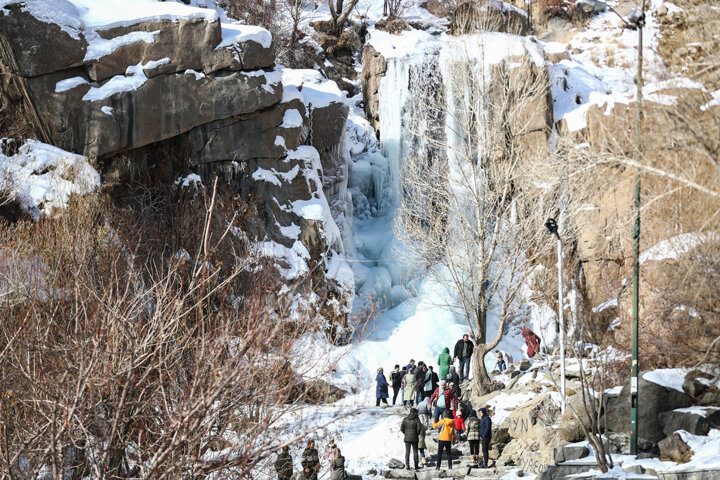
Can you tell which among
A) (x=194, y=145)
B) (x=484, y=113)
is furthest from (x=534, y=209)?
(x=194, y=145)

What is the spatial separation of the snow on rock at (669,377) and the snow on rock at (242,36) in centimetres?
1783

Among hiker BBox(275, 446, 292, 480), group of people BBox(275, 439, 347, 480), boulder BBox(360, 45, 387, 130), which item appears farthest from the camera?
boulder BBox(360, 45, 387, 130)

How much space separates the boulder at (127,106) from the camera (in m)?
24.0

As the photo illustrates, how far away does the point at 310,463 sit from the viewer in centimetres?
1098

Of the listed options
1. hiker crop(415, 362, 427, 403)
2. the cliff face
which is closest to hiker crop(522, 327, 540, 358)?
hiker crop(415, 362, 427, 403)

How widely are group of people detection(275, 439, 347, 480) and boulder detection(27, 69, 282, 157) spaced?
14.2 m

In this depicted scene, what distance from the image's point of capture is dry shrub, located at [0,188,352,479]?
627 cm

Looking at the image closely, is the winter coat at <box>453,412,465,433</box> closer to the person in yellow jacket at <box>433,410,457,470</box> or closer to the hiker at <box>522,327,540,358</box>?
the person in yellow jacket at <box>433,410,457,470</box>

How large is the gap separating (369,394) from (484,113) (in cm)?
948

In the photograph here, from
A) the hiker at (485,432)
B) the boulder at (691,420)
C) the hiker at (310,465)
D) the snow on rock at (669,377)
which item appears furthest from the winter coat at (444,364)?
the hiker at (310,465)

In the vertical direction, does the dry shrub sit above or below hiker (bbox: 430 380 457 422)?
above

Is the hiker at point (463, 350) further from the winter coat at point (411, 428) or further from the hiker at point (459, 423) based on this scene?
the winter coat at point (411, 428)

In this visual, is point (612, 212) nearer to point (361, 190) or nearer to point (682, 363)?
point (361, 190)

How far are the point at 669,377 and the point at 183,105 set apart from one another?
17553 mm
